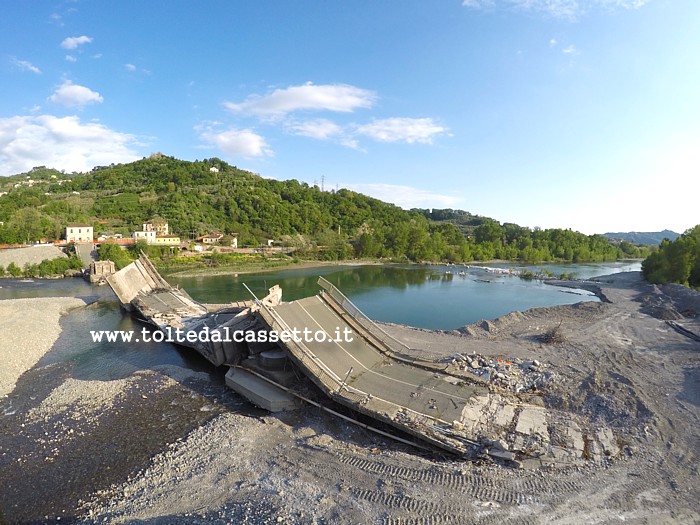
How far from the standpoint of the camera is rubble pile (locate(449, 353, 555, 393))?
12406 millimetres

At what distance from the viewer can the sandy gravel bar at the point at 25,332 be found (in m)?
15.1

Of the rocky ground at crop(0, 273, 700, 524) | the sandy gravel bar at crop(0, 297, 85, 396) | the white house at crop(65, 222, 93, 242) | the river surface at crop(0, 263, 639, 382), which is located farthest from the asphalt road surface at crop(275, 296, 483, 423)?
the white house at crop(65, 222, 93, 242)

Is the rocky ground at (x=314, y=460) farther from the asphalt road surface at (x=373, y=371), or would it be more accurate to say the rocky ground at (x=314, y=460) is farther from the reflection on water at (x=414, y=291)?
the reflection on water at (x=414, y=291)

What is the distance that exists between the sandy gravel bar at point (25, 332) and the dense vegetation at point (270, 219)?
131 feet

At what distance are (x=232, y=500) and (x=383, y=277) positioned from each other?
1796 inches

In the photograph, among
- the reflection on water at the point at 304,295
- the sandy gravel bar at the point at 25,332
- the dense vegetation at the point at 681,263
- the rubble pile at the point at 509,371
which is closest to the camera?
the rubble pile at the point at 509,371

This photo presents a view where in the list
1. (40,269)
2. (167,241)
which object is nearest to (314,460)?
(40,269)

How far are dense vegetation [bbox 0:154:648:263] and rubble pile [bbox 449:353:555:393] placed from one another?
56.8m

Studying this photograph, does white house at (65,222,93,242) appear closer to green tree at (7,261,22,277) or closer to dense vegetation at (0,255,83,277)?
dense vegetation at (0,255,83,277)

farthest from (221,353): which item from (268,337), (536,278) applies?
(536,278)

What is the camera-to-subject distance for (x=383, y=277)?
5256 cm

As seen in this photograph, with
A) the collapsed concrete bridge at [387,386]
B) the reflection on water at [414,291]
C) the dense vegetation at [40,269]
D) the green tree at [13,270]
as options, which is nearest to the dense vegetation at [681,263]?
the reflection on water at [414,291]

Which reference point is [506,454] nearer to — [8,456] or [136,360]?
[8,456]

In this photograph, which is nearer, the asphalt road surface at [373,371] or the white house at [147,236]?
the asphalt road surface at [373,371]
